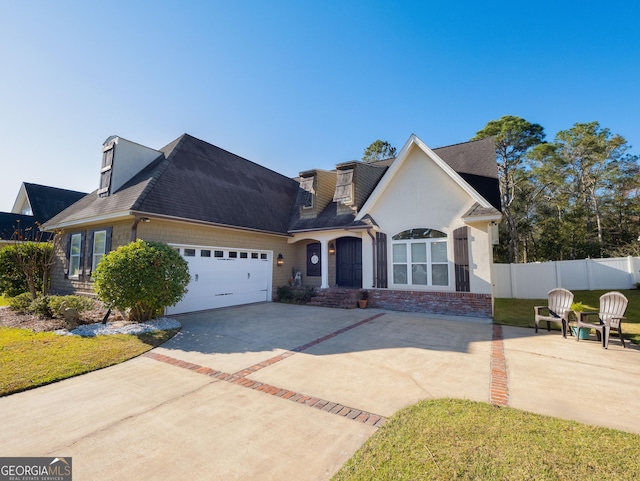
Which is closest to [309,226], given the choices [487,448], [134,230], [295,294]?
[295,294]

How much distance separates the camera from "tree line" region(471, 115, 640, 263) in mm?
22266

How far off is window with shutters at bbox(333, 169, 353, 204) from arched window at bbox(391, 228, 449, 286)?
3.22 metres

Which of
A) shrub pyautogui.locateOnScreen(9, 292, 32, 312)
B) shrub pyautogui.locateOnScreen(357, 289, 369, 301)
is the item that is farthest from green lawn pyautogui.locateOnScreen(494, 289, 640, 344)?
shrub pyautogui.locateOnScreen(9, 292, 32, 312)

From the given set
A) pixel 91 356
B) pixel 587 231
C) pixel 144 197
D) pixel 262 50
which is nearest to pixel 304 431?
pixel 91 356

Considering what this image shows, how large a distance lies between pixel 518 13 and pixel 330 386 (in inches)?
535

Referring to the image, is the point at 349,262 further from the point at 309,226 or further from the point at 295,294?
the point at 295,294

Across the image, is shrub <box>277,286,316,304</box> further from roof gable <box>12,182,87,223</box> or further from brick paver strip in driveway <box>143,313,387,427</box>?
roof gable <box>12,182,87,223</box>

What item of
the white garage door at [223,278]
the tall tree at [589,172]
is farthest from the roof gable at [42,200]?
the tall tree at [589,172]

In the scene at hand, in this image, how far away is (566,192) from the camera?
2505cm

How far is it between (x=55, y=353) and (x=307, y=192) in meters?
12.1

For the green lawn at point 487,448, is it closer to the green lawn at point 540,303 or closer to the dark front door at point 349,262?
the green lawn at point 540,303

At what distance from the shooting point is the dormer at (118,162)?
11.6m

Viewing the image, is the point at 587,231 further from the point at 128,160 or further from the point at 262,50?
the point at 128,160

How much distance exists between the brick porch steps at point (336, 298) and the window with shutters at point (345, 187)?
14.6 feet
